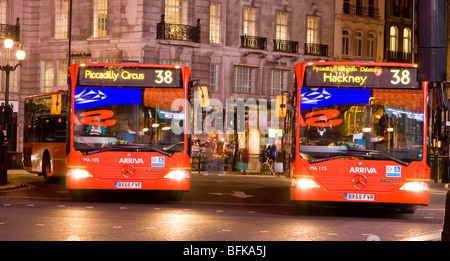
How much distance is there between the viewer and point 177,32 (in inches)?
1818

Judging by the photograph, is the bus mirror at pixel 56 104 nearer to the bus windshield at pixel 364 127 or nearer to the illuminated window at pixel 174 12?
the bus windshield at pixel 364 127

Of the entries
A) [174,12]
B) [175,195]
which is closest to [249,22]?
[174,12]

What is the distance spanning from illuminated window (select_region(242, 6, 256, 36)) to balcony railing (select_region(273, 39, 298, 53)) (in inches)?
57.9

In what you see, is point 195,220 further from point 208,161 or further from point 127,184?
point 208,161

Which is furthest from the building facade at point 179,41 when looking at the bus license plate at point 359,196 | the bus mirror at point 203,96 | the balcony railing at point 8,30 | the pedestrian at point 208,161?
the bus license plate at point 359,196

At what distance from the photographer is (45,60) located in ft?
155

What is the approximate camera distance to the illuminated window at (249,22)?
4925 centimetres

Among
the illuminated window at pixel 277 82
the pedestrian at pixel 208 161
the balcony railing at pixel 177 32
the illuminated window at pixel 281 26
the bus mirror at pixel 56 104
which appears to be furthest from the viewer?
the illuminated window at pixel 281 26

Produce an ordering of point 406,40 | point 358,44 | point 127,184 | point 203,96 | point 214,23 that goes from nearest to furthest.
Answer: point 127,184
point 203,96
point 214,23
point 358,44
point 406,40

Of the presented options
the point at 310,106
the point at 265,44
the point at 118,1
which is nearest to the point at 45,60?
the point at 118,1

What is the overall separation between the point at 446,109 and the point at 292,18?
37120 mm

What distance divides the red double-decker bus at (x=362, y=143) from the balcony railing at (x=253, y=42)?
32809 millimetres

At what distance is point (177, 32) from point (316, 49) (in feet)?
30.8

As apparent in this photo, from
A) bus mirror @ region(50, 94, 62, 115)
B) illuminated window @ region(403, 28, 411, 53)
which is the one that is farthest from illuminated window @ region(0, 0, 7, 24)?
illuminated window @ region(403, 28, 411, 53)
